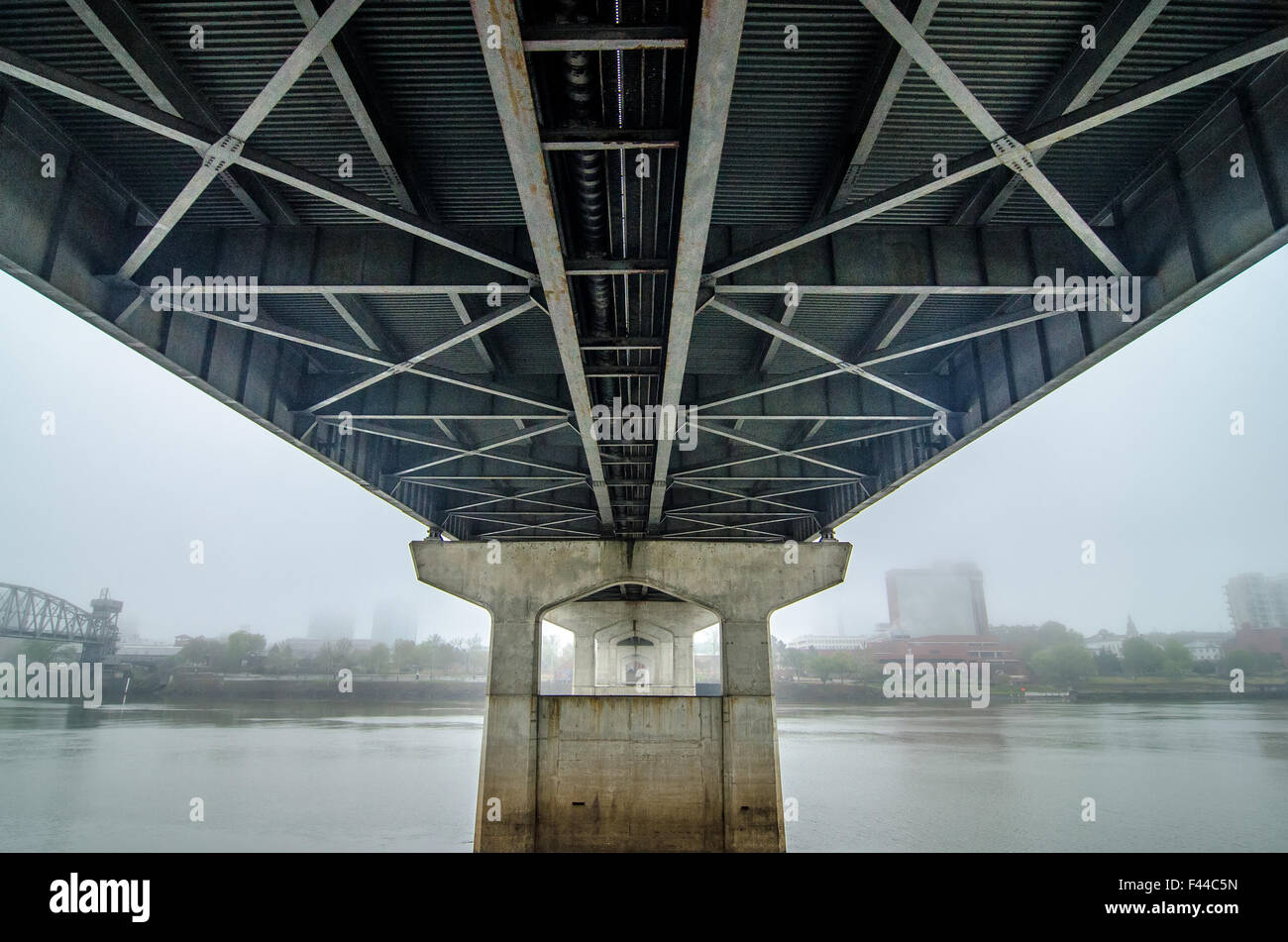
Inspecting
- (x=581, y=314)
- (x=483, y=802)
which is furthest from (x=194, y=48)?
(x=483, y=802)

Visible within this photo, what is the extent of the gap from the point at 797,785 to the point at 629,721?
28.3m

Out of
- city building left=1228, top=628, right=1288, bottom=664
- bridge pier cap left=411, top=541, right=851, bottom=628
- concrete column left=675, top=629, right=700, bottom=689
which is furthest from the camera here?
city building left=1228, top=628, right=1288, bottom=664

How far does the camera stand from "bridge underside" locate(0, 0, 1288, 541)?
6.52 m

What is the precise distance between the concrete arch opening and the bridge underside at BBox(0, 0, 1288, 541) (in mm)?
26782

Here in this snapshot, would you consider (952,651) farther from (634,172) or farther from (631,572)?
(634,172)

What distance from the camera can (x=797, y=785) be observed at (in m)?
48.9

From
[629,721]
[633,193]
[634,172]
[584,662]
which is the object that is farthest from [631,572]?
[584,662]

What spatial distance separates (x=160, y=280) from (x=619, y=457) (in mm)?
9228

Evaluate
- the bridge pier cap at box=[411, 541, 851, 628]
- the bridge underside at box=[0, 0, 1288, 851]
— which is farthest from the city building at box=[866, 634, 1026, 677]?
the bridge underside at box=[0, 0, 1288, 851]

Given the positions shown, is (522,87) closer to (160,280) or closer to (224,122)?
(224,122)

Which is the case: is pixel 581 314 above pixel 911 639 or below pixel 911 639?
above

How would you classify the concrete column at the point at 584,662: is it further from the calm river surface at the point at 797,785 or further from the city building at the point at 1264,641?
the city building at the point at 1264,641

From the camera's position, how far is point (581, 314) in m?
10.2

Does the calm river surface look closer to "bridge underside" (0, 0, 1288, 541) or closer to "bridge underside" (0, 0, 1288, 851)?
"bridge underside" (0, 0, 1288, 851)
